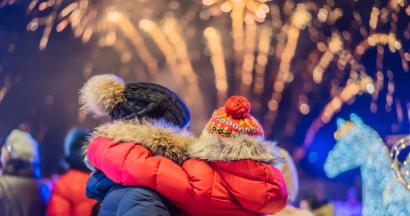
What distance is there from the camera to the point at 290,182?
105 inches

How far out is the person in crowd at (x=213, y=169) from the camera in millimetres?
1104

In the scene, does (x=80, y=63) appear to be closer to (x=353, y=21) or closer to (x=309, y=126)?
(x=309, y=126)

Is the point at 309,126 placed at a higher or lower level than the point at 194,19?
lower

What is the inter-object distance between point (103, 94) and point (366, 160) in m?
2.02

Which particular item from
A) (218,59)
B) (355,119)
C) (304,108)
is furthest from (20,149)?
(355,119)

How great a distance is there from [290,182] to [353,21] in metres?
1.41

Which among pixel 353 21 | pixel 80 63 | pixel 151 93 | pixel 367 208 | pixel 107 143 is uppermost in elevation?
pixel 353 21

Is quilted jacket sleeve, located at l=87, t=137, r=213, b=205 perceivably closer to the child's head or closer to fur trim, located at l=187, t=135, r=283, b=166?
fur trim, located at l=187, t=135, r=283, b=166

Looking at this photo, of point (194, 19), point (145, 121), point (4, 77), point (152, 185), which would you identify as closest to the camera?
point (152, 185)

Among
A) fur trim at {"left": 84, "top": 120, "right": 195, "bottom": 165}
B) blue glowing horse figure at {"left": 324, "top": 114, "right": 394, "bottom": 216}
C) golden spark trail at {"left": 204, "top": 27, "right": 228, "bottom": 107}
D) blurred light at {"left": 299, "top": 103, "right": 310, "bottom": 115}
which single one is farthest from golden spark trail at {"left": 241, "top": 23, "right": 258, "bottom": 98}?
fur trim at {"left": 84, "top": 120, "right": 195, "bottom": 165}

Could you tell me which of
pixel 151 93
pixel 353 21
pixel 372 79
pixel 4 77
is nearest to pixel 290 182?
pixel 372 79

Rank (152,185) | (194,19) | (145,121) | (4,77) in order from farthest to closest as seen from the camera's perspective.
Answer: (194,19)
(4,77)
(145,121)
(152,185)

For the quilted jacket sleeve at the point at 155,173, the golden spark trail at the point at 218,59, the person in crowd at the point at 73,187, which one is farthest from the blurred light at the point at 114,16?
the quilted jacket sleeve at the point at 155,173

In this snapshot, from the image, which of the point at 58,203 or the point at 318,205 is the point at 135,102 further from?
the point at 318,205
